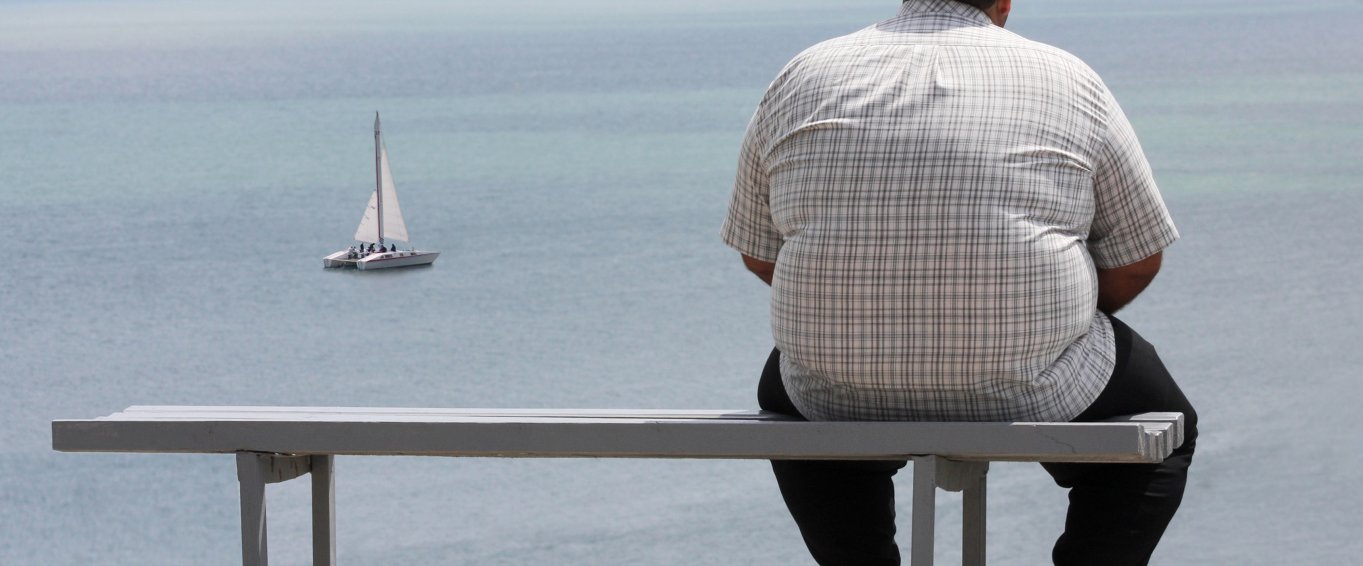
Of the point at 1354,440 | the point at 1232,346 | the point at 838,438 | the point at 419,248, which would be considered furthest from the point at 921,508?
the point at 419,248

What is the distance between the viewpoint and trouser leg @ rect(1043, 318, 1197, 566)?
1.55 metres

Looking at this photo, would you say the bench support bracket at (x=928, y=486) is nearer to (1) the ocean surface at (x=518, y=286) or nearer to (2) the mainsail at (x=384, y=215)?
(1) the ocean surface at (x=518, y=286)

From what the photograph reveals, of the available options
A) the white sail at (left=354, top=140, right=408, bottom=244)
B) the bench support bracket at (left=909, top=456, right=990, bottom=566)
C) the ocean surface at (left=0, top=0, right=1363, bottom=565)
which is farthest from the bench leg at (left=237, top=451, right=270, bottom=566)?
the white sail at (left=354, top=140, right=408, bottom=244)

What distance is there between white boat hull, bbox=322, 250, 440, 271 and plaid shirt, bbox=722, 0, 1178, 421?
6.20m

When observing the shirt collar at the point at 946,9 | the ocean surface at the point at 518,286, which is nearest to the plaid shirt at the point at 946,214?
the shirt collar at the point at 946,9

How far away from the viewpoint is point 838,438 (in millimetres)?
1473

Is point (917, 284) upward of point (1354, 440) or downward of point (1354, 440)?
upward

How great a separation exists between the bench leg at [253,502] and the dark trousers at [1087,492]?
0.45m

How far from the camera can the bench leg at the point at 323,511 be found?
5.75ft

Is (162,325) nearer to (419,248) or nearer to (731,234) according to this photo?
(419,248)

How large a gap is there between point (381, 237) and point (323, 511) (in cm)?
604

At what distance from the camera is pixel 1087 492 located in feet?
5.29

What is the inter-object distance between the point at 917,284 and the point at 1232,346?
4437mm

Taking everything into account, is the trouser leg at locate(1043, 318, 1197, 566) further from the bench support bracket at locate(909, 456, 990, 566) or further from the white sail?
the white sail
